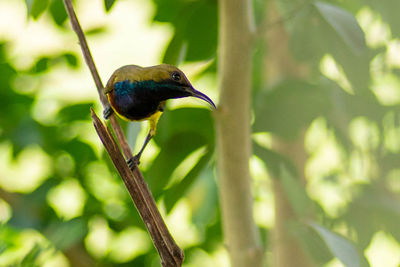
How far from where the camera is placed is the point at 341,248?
1.51 feet

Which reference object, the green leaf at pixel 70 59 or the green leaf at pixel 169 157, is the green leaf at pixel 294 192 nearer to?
the green leaf at pixel 169 157

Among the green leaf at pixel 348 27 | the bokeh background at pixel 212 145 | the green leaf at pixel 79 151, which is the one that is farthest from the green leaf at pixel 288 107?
the green leaf at pixel 79 151

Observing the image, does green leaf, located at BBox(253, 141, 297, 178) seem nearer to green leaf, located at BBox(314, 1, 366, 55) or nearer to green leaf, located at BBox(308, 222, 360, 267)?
green leaf, located at BBox(308, 222, 360, 267)

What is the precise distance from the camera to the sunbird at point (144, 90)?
27cm

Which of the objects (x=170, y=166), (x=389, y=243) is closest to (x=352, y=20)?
(x=170, y=166)

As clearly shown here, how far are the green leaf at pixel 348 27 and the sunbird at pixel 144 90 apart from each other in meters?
0.17

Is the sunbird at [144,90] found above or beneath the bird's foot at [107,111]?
above

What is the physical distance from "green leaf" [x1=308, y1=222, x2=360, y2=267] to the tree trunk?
0.23ft

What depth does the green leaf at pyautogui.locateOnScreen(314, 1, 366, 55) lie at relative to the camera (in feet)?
1.31

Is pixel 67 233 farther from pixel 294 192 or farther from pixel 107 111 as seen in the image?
pixel 107 111

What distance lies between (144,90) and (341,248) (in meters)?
0.25

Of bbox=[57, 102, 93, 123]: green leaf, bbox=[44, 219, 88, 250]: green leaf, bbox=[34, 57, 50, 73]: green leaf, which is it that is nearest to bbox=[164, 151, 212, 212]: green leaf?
bbox=[44, 219, 88, 250]: green leaf

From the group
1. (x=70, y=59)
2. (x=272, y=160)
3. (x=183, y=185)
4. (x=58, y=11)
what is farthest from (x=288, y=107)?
(x=70, y=59)

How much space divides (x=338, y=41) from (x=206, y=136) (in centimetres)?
18
